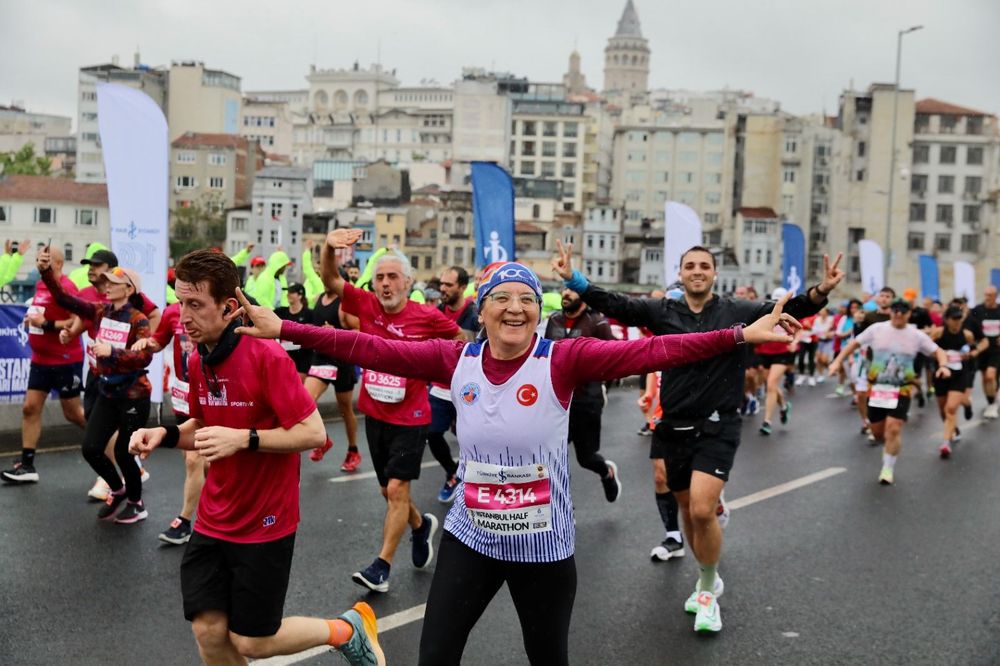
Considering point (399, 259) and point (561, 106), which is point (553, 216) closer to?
point (561, 106)

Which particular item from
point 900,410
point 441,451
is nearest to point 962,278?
point 900,410

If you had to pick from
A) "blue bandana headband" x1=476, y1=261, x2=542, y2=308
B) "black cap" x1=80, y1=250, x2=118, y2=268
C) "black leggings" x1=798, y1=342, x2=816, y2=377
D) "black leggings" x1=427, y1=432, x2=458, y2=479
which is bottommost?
"black leggings" x1=798, y1=342, x2=816, y2=377

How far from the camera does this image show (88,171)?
120 m

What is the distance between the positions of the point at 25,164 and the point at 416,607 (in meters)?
114

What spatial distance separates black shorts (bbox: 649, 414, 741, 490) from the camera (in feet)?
22.0

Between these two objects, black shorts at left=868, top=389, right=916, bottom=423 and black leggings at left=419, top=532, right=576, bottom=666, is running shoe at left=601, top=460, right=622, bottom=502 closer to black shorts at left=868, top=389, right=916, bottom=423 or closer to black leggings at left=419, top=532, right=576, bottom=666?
black shorts at left=868, top=389, right=916, bottom=423

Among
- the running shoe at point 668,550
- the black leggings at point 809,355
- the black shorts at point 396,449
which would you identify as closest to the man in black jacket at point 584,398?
the running shoe at point 668,550

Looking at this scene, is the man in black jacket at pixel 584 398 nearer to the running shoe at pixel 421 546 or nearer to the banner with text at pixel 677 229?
the running shoe at pixel 421 546

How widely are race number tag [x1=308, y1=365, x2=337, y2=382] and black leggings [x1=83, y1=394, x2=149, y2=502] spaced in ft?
12.1

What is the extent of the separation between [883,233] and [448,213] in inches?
1584

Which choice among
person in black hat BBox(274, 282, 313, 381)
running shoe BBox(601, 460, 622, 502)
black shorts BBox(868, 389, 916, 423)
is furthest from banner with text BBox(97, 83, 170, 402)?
black shorts BBox(868, 389, 916, 423)

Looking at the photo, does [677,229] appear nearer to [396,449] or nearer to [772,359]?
[772,359]

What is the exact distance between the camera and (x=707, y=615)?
651cm

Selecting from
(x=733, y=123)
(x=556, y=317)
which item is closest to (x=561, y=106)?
(x=733, y=123)
